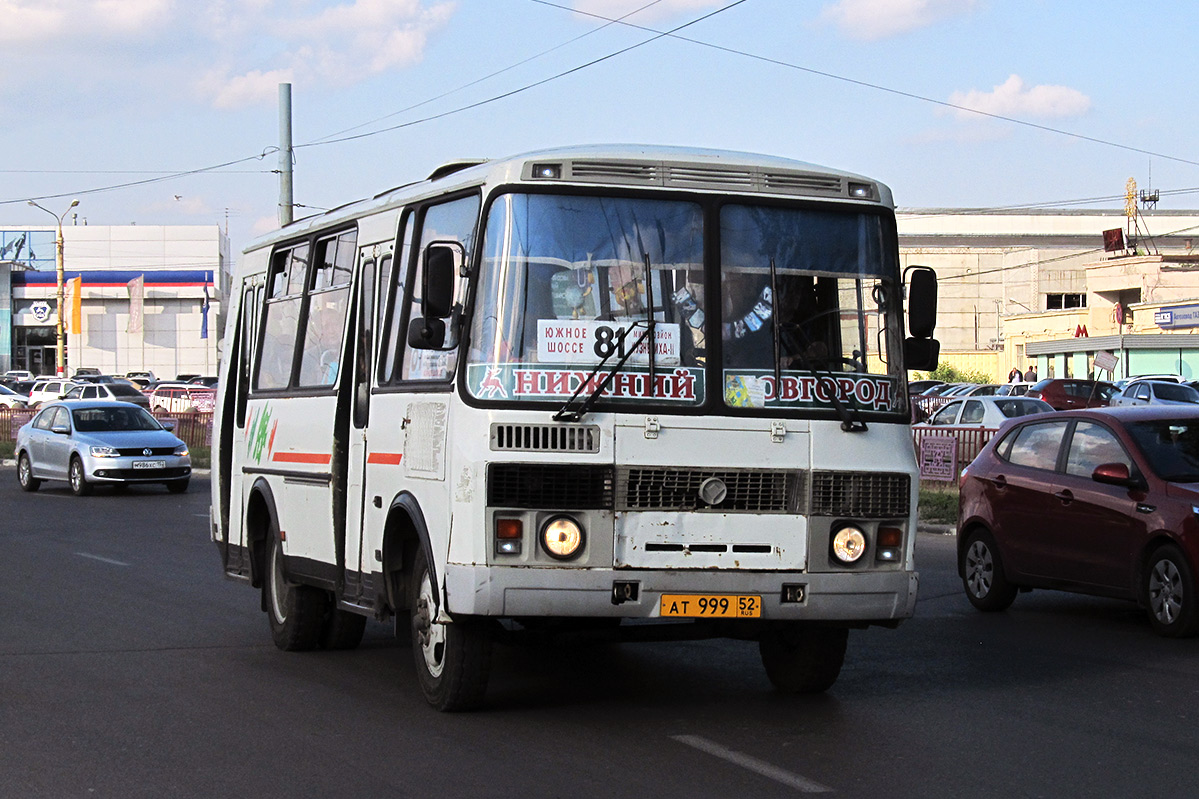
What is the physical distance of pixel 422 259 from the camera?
8414 millimetres

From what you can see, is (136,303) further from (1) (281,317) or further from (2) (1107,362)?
(1) (281,317)

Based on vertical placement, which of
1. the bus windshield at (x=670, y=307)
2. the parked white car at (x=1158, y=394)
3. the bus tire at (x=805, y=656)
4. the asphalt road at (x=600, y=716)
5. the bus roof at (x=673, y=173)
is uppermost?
the bus roof at (x=673, y=173)

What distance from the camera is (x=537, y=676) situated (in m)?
9.38

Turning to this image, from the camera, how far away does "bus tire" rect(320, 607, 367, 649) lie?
1053 cm

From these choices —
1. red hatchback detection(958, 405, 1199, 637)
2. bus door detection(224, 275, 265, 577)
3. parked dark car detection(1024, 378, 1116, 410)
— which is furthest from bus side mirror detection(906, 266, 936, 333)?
parked dark car detection(1024, 378, 1116, 410)

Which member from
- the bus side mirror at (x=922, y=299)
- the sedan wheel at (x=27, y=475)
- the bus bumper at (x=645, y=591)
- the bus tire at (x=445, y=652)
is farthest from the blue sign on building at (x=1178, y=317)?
the bus tire at (x=445, y=652)

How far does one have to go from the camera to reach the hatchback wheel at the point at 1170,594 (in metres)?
10.7

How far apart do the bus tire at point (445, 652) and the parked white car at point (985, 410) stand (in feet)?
76.1

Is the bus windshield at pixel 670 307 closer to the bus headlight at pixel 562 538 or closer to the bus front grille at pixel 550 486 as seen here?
the bus front grille at pixel 550 486

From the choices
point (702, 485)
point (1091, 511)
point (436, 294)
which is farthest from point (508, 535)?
point (1091, 511)

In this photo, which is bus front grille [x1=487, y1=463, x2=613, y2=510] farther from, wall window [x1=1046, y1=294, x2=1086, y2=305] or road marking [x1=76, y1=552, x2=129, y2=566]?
wall window [x1=1046, y1=294, x2=1086, y2=305]

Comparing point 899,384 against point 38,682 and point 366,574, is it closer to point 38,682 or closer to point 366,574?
point 366,574

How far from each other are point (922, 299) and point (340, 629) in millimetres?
4675

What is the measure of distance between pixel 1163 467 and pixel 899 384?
162 inches
